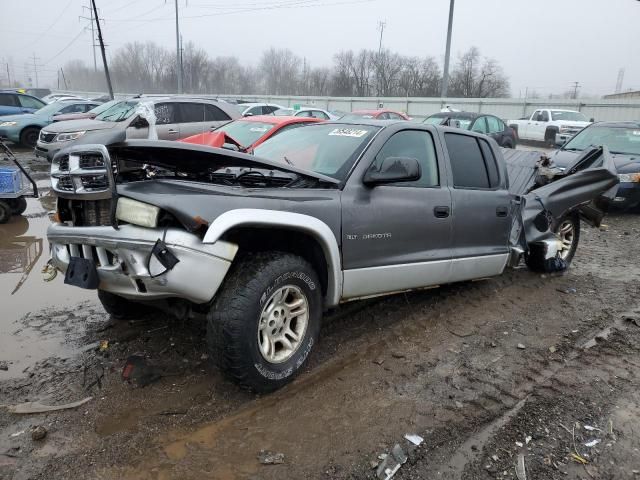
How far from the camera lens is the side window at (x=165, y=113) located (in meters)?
10.5

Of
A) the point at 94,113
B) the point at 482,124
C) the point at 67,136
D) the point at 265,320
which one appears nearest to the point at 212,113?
the point at 67,136

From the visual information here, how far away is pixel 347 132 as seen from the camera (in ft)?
13.2

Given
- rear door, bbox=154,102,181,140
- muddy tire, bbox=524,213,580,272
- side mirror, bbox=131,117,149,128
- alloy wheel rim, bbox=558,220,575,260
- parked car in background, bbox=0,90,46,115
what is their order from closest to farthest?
side mirror, bbox=131,117,149,128 < muddy tire, bbox=524,213,580,272 < alloy wheel rim, bbox=558,220,575,260 < rear door, bbox=154,102,181,140 < parked car in background, bbox=0,90,46,115

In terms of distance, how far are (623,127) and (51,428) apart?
11.4 metres

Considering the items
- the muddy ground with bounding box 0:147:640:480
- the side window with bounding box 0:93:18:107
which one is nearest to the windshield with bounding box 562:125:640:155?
the muddy ground with bounding box 0:147:640:480

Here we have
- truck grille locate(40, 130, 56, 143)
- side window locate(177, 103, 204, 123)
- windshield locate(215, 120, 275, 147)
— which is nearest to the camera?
windshield locate(215, 120, 275, 147)

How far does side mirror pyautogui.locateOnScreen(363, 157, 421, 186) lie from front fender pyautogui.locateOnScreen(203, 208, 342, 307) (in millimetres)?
554

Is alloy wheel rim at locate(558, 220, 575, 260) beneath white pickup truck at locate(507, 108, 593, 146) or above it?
beneath

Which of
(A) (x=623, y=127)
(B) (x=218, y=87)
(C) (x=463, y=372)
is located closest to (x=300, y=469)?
(C) (x=463, y=372)

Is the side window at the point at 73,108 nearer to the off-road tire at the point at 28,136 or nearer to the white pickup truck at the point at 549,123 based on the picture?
the off-road tire at the point at 28,136

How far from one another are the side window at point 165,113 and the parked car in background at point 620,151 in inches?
312

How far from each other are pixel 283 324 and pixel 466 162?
8.09 feet

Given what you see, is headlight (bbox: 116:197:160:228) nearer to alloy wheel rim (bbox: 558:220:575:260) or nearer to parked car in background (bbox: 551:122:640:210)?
alloy wheel rim (bbox: 558:220:575:260)

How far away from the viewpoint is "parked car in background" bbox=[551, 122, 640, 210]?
30.2 ft
